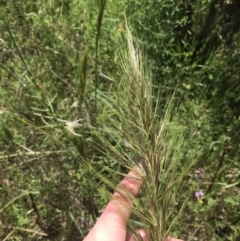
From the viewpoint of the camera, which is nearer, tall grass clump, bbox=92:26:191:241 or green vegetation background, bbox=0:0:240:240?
tall grass clump, bbox=92:26:191:241

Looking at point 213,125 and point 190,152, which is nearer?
point 190,152

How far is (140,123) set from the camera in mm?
1154

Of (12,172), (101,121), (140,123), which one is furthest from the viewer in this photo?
(12,172)

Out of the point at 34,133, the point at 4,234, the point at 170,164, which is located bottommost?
the point at 4,234

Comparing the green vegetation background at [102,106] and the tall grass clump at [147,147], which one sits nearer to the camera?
the tall grass clump at [147,147]

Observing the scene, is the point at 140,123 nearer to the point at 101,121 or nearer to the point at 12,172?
the point at 101,121

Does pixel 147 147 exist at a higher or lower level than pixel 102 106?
higher

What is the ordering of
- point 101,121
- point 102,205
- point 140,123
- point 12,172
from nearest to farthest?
1. point 140,123
2. point 101,121
3. point 102,205
4. point 12,172

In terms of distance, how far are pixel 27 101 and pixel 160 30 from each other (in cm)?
69

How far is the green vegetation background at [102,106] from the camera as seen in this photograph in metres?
1.93

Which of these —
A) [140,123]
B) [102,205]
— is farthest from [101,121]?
[102,205]

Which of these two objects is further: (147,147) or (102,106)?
(102,106)

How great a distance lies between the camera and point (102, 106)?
6.11 ft

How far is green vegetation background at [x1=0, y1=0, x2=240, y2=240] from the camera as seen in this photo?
193 centimetres
